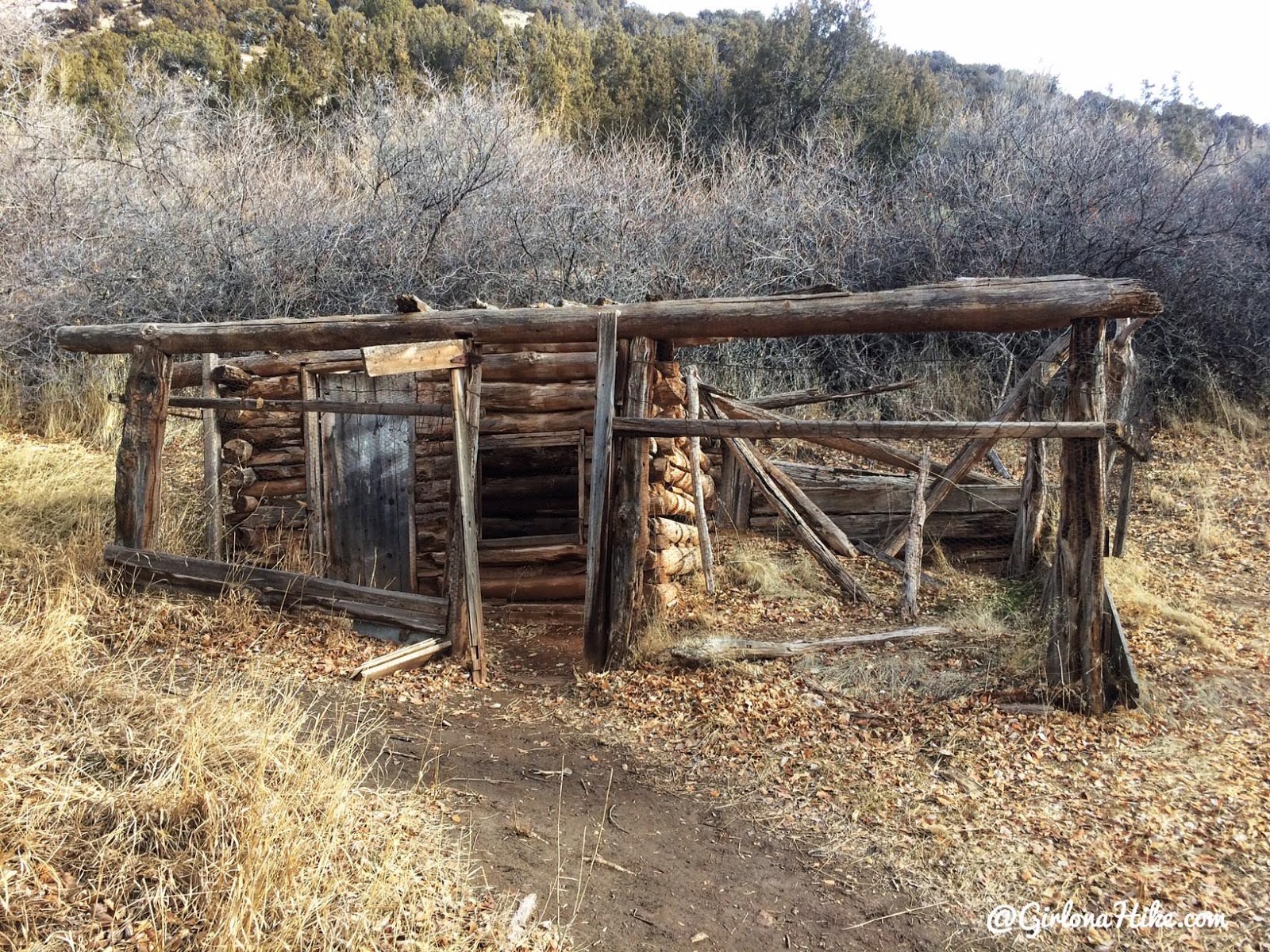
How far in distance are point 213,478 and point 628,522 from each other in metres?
4.99

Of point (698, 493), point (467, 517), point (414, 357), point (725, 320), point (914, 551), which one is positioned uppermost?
point (725, 320)

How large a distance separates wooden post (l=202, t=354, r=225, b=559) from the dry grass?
4.10 m

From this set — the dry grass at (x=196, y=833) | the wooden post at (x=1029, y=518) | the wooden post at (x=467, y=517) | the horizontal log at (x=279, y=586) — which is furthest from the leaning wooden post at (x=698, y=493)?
the dry grass at (x=196, y=833)

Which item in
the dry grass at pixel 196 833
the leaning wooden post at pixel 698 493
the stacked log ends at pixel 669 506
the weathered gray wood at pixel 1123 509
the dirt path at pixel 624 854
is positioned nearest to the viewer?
the dry grass at pixel 196 833

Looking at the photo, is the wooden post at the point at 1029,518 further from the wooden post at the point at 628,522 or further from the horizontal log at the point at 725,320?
Result: the wooden post at the point at 628,522

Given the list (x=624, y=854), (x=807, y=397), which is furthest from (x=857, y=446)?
(x=624, y=854)

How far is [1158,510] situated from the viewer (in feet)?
34.0

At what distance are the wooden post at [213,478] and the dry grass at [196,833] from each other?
4.10 meters

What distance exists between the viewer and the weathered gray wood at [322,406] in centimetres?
671

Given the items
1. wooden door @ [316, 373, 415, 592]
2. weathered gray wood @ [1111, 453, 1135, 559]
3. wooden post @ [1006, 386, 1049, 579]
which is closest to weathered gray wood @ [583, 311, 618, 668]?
wooden door @ [316, 373, 415, 592]

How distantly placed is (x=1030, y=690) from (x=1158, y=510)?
19.2ft

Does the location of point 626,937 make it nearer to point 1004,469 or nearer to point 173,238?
point 1004,469

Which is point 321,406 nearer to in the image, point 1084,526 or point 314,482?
point 314,482

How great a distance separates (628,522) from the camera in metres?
6.62
